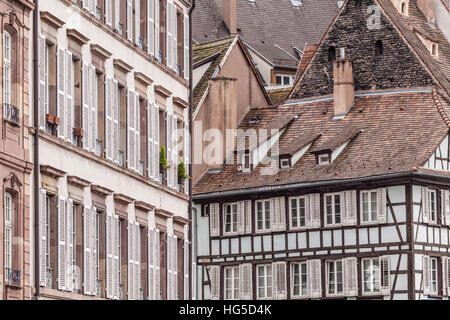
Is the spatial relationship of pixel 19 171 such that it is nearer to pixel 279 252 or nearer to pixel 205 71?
pixel 279 252

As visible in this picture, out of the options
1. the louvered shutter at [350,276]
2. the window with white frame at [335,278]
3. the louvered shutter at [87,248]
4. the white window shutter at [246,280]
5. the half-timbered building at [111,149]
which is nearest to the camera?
the half-timbered building at [111,149]

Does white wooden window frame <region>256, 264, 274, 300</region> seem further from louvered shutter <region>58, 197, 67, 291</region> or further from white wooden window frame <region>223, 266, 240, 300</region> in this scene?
louvered shutter <region>58, 197, 67, 291</region>

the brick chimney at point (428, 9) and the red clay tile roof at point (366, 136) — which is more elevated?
the brick chimney at point (428, 9)

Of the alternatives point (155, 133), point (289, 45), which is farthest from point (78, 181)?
point (289, 45)

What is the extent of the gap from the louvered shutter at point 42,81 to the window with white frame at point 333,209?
99.4ft

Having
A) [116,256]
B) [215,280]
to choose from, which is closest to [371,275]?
[215,280]

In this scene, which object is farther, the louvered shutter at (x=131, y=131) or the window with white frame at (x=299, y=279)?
the window with white frame at (x=299, y=279)

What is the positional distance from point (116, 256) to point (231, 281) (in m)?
27.5

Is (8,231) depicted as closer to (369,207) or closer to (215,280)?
(369,207)

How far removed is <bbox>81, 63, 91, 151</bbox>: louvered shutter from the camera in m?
37.1

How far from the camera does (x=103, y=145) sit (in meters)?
38.8

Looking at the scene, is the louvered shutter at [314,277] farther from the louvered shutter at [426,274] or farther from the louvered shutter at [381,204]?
the louvered shutter at [426,274]

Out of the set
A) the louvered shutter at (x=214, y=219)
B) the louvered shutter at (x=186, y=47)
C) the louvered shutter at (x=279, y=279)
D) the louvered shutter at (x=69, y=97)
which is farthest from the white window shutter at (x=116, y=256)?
the louvered shutter at (x=214, y=219)

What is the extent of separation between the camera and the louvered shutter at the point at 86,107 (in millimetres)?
37125
